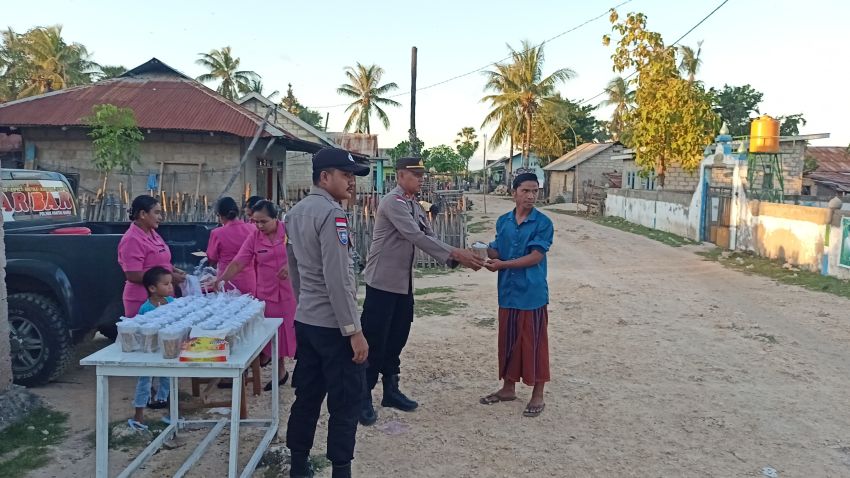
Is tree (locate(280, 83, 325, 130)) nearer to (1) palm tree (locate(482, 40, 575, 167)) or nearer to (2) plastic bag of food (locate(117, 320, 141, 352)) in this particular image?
(1) palm tree (locate(482, 40, 575, 167))

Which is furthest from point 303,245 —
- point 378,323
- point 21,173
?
point 21,173

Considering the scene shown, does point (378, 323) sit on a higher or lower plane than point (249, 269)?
lower

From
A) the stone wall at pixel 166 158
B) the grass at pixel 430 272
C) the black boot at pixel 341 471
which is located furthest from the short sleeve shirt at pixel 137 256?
the stone wall at pixel 166 158

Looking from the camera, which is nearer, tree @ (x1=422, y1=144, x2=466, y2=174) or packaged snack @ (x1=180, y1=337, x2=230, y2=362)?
packaged snack @ (x1=180, y1=337, x2=230, y2=362)

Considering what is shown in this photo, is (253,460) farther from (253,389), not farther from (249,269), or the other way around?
(249,269)

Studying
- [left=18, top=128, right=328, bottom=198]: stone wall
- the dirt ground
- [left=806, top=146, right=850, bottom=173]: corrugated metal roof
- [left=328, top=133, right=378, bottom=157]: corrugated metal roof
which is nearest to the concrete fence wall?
the dirt ground

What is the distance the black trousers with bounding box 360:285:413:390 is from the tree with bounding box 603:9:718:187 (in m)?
20.1

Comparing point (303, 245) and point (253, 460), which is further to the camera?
point (253, 460)

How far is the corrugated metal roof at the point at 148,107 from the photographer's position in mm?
15828

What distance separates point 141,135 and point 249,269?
463 inches

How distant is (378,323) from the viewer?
14.3ft

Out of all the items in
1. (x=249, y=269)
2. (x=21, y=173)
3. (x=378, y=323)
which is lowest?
(x=378, y=323)

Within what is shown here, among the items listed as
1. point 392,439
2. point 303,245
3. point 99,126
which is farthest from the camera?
point 99,126

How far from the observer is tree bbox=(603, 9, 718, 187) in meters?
21.9
